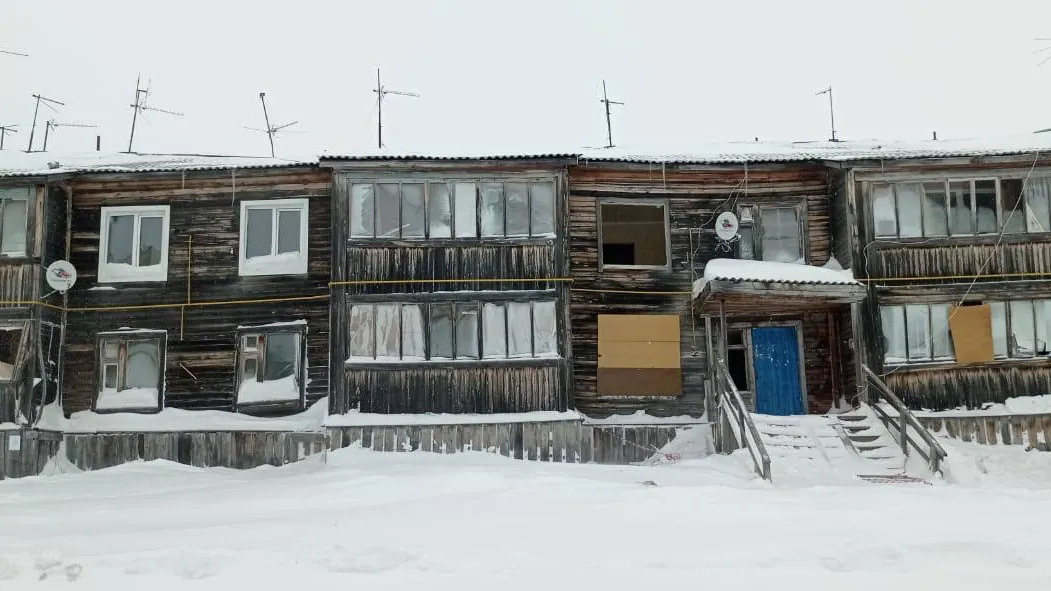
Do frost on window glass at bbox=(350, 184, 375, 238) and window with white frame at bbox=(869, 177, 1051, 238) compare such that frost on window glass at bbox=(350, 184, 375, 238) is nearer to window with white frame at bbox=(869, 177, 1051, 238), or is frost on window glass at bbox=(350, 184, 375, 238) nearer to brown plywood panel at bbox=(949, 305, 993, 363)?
window with white frame at bbox=(869, 177, 1051, 238)

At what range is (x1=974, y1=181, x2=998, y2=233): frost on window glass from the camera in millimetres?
20125

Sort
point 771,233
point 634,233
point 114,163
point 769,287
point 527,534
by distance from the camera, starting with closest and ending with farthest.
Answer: point 527,534
point 769,287
point 771,233
point 114,163
point 634,233

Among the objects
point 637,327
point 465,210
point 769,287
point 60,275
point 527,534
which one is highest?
point 465,210

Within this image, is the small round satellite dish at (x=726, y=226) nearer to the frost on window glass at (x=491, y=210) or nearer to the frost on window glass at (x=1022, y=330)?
the frost on window glass at (x=491, y=210)

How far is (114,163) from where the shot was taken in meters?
21.6

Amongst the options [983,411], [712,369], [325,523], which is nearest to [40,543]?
[325,523]

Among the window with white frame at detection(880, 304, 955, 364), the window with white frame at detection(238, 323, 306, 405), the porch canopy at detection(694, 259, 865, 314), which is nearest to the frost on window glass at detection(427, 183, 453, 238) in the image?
the window with white frame at detection(238, 323, 306, 405)

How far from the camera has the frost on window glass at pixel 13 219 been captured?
64.8ft

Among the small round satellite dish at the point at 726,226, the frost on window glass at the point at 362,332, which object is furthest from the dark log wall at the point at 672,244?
the frost on window glass at the point at 362,332

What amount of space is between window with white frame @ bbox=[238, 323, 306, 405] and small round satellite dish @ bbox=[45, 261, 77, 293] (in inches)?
142

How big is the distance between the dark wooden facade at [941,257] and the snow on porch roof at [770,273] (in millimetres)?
911

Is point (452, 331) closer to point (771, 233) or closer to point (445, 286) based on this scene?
point (445, 286)

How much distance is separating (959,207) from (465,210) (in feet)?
34.0

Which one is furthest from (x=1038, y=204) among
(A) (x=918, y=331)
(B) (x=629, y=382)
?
(B) (x=629, y=382)
